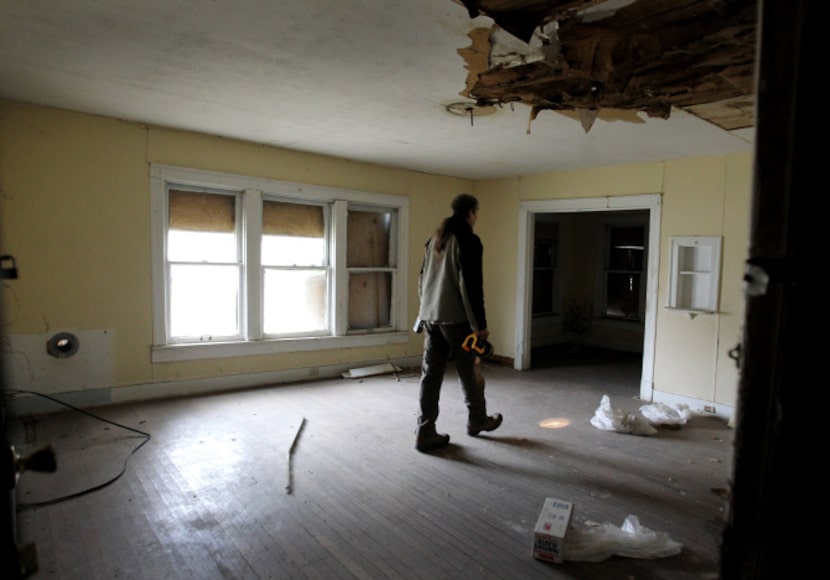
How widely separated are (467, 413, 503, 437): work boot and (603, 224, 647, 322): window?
467 cm

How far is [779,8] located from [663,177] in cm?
462

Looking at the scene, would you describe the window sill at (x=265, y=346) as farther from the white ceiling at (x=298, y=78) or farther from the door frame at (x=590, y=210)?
the white ceiling at (x=298, y=78)

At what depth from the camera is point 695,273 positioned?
182 inches

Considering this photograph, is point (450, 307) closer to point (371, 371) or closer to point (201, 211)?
point (371, 371)

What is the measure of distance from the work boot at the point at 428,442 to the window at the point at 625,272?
201 inches

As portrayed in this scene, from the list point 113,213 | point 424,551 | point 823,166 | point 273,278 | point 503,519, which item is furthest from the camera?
point 273,278

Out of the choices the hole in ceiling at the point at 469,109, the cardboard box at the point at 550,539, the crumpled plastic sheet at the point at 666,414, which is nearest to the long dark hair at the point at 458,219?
the hole in ceiling at the point at 469,109

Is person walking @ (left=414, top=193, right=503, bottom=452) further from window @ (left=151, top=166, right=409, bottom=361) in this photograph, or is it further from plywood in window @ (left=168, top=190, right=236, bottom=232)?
plywood in window @ (left=168, top=190, right=236, bottom=232)

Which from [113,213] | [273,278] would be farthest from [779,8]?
[273,278]

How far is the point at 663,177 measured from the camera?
15.8 ft

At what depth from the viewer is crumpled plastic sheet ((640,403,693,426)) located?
404cm

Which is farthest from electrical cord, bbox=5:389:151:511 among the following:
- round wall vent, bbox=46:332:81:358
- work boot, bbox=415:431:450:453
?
work boot, bbox=415:431:450:453

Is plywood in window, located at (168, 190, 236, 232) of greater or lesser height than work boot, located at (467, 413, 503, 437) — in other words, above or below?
above

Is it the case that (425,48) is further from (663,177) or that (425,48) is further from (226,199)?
Result: (663,177)
